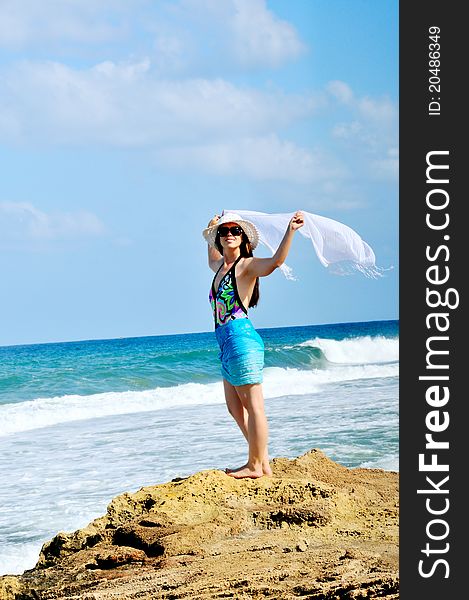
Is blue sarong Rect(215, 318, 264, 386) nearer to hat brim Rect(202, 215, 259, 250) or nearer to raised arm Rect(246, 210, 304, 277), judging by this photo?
raised arm Rect(246, 210, 304, 277)

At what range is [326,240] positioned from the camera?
5.36 m

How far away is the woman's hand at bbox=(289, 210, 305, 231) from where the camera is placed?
4.83m

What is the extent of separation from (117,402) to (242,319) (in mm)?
14047

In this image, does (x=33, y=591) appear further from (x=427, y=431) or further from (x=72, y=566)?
(x=427, y=431)

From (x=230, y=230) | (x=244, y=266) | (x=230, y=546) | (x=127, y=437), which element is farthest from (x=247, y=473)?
(x=127, y=437)

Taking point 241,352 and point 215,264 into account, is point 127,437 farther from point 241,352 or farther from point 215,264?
point 241,352

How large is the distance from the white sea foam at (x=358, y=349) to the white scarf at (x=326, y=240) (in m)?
27.0

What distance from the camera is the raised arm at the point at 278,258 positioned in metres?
4.82

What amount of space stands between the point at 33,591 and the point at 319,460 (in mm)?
2273

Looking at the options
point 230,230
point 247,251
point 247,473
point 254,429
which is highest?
point 230,230

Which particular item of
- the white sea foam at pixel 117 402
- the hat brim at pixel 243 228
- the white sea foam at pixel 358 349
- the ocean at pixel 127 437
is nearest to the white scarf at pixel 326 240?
the hat brim at pixel 243 228

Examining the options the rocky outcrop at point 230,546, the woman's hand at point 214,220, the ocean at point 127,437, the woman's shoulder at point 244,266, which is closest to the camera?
the rocky outcrop at point 230,546

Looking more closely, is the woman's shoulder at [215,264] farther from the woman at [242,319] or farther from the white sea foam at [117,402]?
the white sea foam at [117,402]

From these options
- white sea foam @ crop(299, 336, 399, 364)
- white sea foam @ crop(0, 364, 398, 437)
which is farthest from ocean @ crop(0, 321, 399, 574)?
white sea foam @ crop(299, 336, 399, 364)
